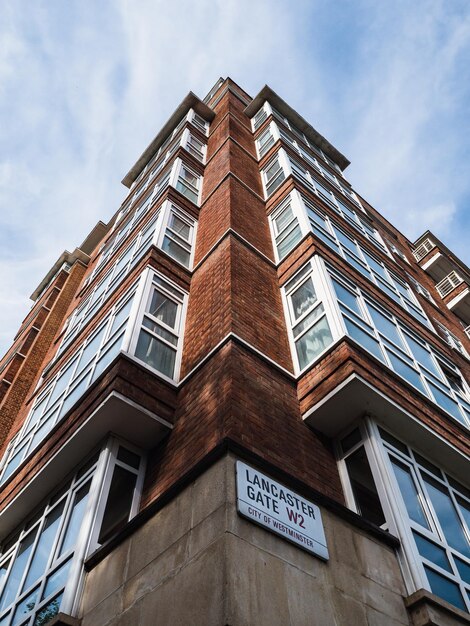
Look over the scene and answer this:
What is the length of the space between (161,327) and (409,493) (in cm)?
521

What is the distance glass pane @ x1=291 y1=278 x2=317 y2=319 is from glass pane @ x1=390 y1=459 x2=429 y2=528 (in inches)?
144

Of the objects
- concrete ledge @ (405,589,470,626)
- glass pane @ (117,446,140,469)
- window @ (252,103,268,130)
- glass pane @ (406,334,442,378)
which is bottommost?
concrete ledge @ (405,589,470,626)

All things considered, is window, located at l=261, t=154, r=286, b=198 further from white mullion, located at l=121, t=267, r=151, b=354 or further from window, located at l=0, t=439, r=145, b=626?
window, located at l=0, t=439, r=145, b=626

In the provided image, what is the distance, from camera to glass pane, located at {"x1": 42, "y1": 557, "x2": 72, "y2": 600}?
7344 millimetres

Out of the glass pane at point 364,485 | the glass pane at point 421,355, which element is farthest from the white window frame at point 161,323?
the glass pane at point 421,355

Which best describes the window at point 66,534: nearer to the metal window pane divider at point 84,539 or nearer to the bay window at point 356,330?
the metal window pane divider at point 84,539

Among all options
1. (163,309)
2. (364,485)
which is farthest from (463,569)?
(163,309)

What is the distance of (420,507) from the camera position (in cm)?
794

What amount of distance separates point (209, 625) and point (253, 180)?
14576 mm

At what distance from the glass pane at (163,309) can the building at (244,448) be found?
0.06 meters


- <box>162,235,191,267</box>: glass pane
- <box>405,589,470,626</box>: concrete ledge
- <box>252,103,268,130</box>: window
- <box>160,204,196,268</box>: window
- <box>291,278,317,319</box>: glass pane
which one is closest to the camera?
<box>405,589,470,626</box>: concrete ledge

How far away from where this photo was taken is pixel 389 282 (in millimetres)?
15664

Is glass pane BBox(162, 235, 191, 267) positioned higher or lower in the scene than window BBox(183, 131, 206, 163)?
lower

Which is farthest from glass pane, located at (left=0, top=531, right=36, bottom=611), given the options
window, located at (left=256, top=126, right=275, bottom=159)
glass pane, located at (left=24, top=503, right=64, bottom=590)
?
window, located at (left=256, top=126, right=275, bottom=159)
